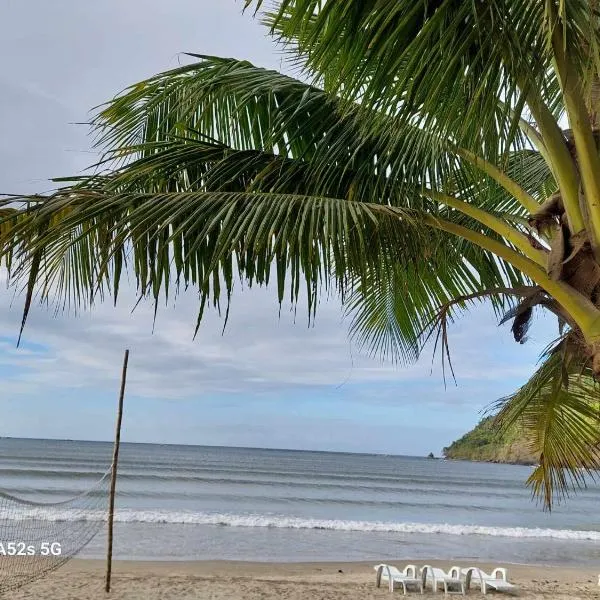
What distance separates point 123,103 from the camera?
4.18 meters

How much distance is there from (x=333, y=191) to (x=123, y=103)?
4.76ft

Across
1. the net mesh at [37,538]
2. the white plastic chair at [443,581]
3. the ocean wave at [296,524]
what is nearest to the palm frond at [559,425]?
the white plastic chair at [443,581]

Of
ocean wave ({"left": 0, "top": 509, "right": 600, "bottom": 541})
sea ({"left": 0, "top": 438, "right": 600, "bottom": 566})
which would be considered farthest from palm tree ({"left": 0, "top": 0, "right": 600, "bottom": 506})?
ocean wave ({"left": 0, "top": 509, "right": 600, "bottom": 541})

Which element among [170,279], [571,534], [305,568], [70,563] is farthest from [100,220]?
[571,534]

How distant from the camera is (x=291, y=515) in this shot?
70.3 ft

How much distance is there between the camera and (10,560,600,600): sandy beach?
872 centimetres

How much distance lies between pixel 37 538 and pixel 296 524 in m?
8.15

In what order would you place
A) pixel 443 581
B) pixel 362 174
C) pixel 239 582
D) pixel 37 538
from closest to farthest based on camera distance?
pixel 362 174 → pixel 443 581 → pixel 239 582 → pixel 37 538

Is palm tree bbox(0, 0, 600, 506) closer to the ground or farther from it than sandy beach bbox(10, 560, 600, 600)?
farther from it

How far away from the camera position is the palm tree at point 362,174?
2.26 m

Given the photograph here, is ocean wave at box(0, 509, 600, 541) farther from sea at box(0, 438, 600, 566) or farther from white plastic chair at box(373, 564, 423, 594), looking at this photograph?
white plastic chair at box(373, 564, 423, 594)

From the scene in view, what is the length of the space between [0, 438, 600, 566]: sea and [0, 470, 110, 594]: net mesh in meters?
0.11

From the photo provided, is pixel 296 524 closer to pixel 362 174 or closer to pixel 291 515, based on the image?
pixel 291 515

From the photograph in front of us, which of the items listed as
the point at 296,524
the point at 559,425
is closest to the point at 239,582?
the point at 559,425
